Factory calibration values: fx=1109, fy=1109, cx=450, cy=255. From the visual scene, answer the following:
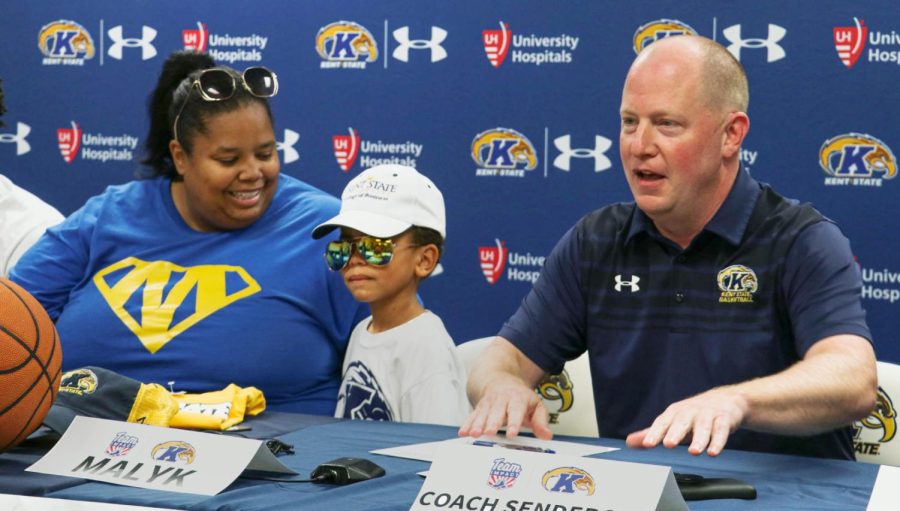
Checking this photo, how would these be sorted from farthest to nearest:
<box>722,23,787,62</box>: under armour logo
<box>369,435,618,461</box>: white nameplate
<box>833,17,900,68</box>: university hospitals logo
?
<box>722,23,787,62</box>: under armour logo, <box>833,17,900,68</box>: university hospitals logo, <box>369,435,618,461</box>: white nameplate

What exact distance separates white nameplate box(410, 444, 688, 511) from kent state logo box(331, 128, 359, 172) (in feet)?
8.69

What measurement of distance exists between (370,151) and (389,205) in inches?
66.1

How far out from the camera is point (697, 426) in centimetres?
136

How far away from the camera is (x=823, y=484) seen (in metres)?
1.42

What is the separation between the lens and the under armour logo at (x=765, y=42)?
129 inches

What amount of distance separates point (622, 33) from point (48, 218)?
70.7 inches

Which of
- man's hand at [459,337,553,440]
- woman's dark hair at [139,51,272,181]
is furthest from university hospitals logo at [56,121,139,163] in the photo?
man's hand at [459,337,553,440]

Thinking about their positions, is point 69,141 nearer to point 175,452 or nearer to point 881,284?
A: point 881,284

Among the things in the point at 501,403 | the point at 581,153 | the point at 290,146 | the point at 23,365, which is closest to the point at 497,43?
the point at 581,153

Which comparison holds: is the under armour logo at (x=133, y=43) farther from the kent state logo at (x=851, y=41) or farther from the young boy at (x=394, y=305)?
the kent state logo at (x=851, y=41)

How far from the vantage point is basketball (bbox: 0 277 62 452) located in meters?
1.51

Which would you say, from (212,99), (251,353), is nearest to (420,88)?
(212,99)

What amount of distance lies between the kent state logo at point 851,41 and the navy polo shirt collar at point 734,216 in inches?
53.2

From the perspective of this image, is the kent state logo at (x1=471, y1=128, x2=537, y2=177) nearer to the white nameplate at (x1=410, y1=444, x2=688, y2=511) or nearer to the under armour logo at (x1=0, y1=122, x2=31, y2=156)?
the under armour logo at (x1=0, y1=122, x2=31, y2=156)
